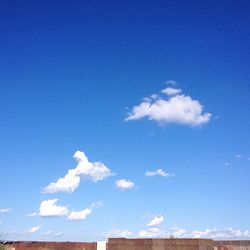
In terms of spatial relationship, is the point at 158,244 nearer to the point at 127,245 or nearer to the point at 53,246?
the point at 127,245

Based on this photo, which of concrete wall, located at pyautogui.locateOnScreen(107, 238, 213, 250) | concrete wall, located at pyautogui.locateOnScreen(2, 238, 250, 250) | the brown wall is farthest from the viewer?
the brown wall

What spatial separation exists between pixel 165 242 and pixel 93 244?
920 inches

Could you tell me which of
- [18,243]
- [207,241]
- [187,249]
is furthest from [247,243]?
[18,243]

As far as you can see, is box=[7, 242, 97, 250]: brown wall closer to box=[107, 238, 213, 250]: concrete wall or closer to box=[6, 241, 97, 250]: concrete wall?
box=[6, 241, 97, 250]: concrete wall

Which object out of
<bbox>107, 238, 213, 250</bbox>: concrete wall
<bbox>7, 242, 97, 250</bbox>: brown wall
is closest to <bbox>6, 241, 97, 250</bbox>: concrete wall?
<bbox>7, 242, 97, 250</bbox>: brown wall

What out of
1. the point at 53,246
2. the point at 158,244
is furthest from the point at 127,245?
the point at 53,246

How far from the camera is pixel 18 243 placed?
10075cm

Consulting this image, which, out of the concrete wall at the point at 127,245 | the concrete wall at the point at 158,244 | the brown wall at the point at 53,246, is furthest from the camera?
the brown wall at the point at 53,246

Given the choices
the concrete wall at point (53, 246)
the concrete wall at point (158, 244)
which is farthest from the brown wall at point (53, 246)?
the concrete wall at point (158, 244)

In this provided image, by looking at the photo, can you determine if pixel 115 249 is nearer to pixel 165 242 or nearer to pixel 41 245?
pixel 165 242

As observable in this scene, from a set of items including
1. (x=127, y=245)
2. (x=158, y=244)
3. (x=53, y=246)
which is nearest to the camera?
(x=158, y=244)

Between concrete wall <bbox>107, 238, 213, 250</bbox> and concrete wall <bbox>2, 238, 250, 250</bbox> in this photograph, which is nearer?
concrete wall <bbox>107, 238, 213, 250</bbox>

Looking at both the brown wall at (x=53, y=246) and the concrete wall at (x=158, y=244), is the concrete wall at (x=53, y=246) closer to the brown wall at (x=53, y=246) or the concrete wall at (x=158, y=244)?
the brown wall at (x=53, y=246)

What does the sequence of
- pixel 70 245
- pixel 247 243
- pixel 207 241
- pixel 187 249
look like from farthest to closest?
pixel 247 243 < pixel 70 245 < pixel 207 241 < pixel 187 249
